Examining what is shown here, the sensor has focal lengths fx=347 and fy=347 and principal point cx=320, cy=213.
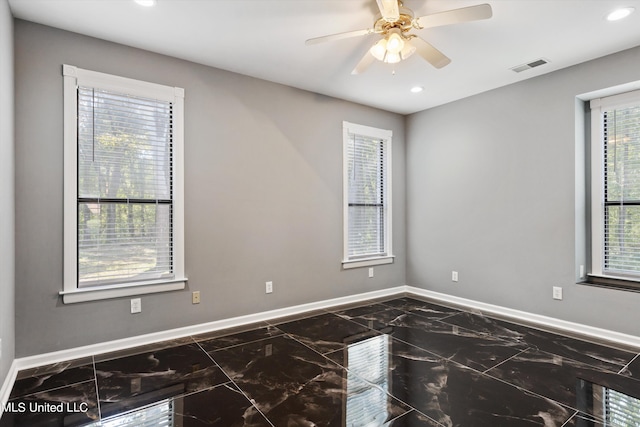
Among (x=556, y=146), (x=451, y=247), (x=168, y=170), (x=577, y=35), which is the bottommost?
(x=451, y=247)

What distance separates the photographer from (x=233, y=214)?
3736mm

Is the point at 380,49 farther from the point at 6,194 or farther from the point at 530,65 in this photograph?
the point at 6,194

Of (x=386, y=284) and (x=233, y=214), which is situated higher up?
(x=233, y=214)

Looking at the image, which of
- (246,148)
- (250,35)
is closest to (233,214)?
(246,148)

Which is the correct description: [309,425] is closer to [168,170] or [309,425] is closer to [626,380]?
[626,380]

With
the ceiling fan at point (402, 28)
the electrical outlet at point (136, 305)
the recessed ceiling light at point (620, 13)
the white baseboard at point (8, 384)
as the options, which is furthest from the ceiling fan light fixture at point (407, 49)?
the white baseboard at point (8, 384)

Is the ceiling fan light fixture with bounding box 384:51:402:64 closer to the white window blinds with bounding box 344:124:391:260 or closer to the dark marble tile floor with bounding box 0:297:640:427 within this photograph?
the white window blinds with bounding box 344:124:391:260

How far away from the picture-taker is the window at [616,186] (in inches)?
133

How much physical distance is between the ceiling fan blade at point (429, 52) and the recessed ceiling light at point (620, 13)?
132 cm

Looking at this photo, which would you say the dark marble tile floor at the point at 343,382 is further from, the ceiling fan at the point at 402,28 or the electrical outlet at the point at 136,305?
the ceiling fan at the point at 402,28

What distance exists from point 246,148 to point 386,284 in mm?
2834

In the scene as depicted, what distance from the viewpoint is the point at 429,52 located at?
2596mm

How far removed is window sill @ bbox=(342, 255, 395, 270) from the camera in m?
4.66

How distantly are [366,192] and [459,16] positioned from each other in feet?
9.91
